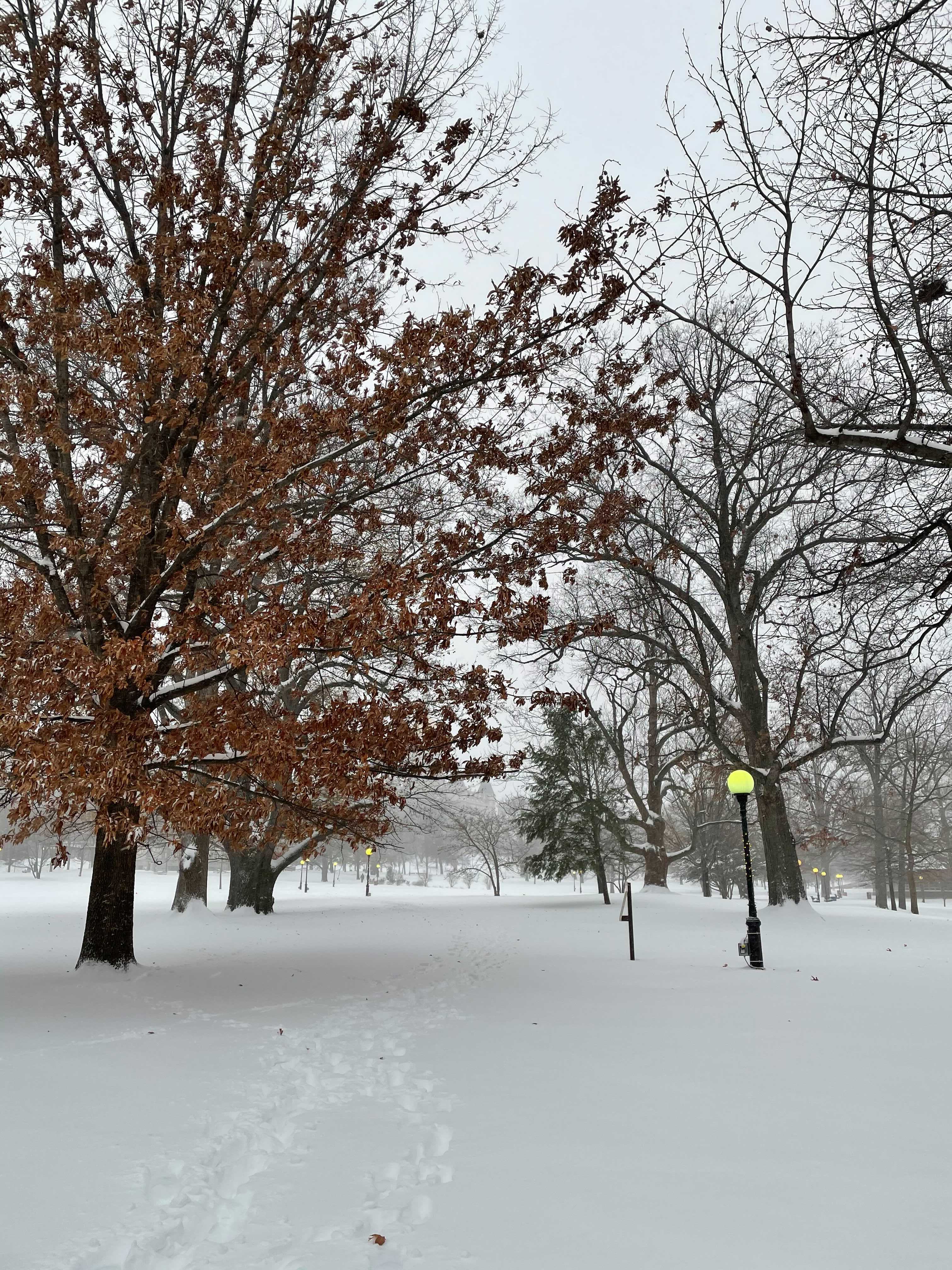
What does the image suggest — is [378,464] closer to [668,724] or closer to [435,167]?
[435,167]

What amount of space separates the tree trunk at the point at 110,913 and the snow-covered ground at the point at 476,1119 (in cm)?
56

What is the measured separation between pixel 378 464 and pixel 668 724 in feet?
65.6

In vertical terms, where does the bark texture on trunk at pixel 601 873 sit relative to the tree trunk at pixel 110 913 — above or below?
below

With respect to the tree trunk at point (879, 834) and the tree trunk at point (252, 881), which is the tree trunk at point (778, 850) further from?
the tree trunk at point (879, 834)

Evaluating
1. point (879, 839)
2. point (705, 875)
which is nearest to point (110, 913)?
point (705, 875)

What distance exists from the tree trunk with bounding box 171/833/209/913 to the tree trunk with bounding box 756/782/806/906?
1335 cm

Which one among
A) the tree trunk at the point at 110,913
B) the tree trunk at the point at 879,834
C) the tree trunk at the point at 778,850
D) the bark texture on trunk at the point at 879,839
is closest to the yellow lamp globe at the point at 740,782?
the tree trunk at the point at 778,850

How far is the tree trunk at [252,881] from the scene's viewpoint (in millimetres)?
20094

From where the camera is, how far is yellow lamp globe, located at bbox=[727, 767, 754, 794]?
33.1 ft

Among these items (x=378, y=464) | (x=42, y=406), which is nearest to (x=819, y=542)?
(x=378, y=464)

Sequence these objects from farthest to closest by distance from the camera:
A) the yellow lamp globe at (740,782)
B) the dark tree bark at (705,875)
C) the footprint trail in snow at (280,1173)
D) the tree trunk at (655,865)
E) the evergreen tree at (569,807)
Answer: the dark tree bark at (705,875) < the tree trunk at (655,865) < the evergreen tree at (569,807) < the yellow lamp globe at (740,782) < the footprint trail in snow at (280,1173)

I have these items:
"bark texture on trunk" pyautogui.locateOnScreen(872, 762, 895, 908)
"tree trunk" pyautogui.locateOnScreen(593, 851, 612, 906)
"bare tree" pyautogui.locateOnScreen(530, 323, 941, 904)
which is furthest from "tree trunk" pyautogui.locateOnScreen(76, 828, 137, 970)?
"bark texture on trunk" pyautogui.locateOnScreen(872, 762, 895, 908)

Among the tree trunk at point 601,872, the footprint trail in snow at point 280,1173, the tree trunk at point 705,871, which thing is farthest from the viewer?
the tree trunk at point 705,871

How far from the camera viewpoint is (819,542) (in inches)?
598
